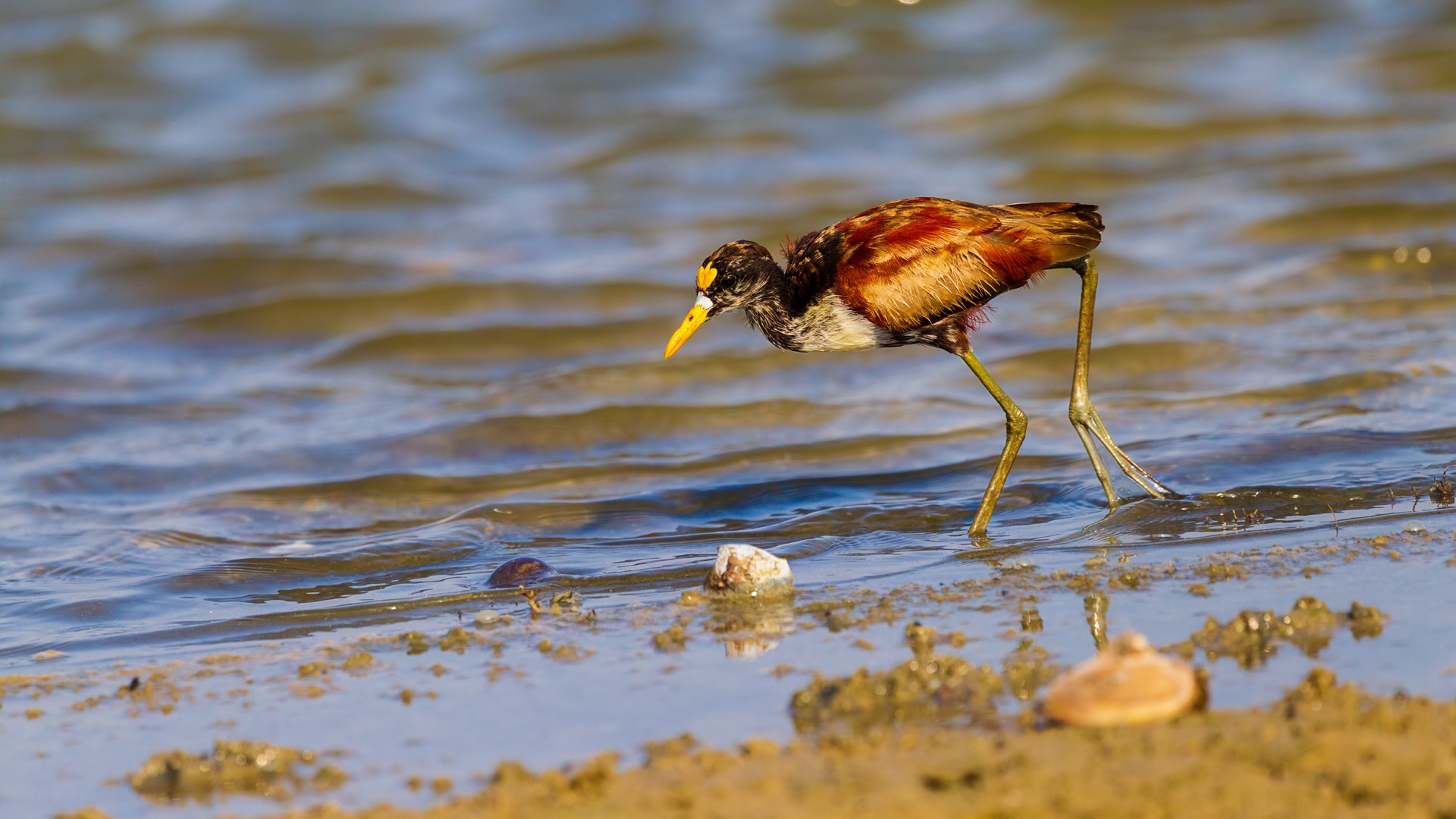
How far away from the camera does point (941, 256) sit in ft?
20.6

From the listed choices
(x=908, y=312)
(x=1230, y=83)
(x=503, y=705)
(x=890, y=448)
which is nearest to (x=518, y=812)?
(x=503, y=705)

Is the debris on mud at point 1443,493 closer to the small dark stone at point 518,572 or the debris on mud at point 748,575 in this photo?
the debris on mud at point 748,575

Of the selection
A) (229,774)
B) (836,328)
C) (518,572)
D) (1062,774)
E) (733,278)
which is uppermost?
(733,278)

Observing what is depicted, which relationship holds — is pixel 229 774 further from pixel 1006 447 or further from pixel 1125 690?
pixel 1006 447

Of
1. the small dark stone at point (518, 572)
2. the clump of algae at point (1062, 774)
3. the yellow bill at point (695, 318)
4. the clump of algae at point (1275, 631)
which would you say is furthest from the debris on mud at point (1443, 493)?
the small dark stone at point (518, 572)

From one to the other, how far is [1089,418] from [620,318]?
4763 mm

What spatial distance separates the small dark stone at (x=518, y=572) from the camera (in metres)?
5.96

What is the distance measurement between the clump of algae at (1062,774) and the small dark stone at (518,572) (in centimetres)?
215

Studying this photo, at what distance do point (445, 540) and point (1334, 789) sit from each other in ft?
14.5

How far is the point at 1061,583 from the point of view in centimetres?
520

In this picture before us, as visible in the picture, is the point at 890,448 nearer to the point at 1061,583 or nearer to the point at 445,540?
the point at 445,540

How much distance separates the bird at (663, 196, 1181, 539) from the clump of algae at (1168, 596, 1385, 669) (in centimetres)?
196

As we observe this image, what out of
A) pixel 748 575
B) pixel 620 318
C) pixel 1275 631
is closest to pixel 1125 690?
pixel 1275 631

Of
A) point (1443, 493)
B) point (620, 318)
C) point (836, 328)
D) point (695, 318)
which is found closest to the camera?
point (1443, 493)
